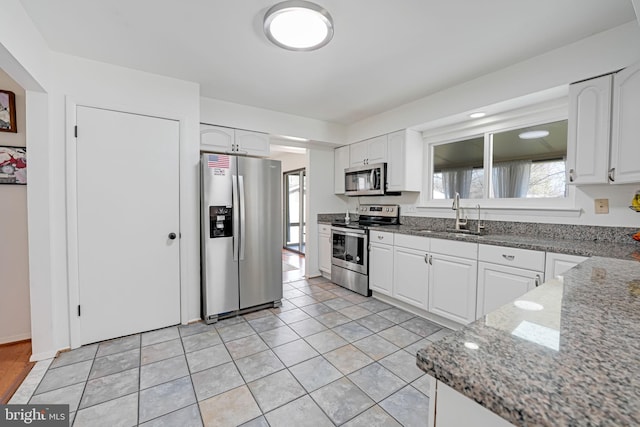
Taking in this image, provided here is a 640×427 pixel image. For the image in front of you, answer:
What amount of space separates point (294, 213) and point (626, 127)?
5573mm

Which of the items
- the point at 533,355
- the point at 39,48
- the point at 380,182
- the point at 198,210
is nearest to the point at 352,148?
the point at 380,182

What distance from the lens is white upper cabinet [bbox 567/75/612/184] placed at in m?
1.92

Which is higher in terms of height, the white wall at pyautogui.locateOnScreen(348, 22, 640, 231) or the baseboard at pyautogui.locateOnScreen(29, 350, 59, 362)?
the white wall at pyautogui.locateOnScreen(348, 22, 640, 231)

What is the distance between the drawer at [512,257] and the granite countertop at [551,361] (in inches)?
51.1

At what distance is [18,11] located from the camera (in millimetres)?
1639

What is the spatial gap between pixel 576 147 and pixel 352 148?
8.43 feet

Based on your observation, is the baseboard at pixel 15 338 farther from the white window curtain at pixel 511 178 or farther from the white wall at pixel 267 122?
the white window curtain at pixel 511 178

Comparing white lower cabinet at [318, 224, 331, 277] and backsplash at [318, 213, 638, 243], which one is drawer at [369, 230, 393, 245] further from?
white lower cabinet at [318, 224, 331, 277]

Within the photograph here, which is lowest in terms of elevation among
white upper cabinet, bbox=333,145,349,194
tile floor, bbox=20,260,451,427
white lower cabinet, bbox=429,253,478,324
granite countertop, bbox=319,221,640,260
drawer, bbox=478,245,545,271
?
tile floor, bbox=20,260,451,427

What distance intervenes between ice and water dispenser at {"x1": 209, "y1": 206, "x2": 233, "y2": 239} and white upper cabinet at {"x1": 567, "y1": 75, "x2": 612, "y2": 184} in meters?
2.99

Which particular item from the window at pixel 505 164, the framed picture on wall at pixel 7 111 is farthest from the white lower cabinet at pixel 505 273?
the framed picture on wall at pixel 7 111

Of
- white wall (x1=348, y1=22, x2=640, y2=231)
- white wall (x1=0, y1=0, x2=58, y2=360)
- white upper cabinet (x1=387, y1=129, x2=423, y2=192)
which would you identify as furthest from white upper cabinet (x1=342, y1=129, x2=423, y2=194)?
white wall (x1=0, y1=0, x2=58, y2=360)

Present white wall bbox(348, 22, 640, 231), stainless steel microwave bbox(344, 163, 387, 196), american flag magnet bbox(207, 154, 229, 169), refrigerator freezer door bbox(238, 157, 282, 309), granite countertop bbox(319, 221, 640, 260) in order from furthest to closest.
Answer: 1. stainless steel microwave bbox(344, 163, 387, 196)
2. refrigerator freezer door bbox(238, 157, 282, 309)
3. american flag magnet bbox(207, 154, 229, 169)
4. white wall bbox(348, 22, 640, 231)
5. granite countertop bbox(319, 221, 640, 260)

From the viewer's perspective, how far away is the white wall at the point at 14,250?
7.41 feet
